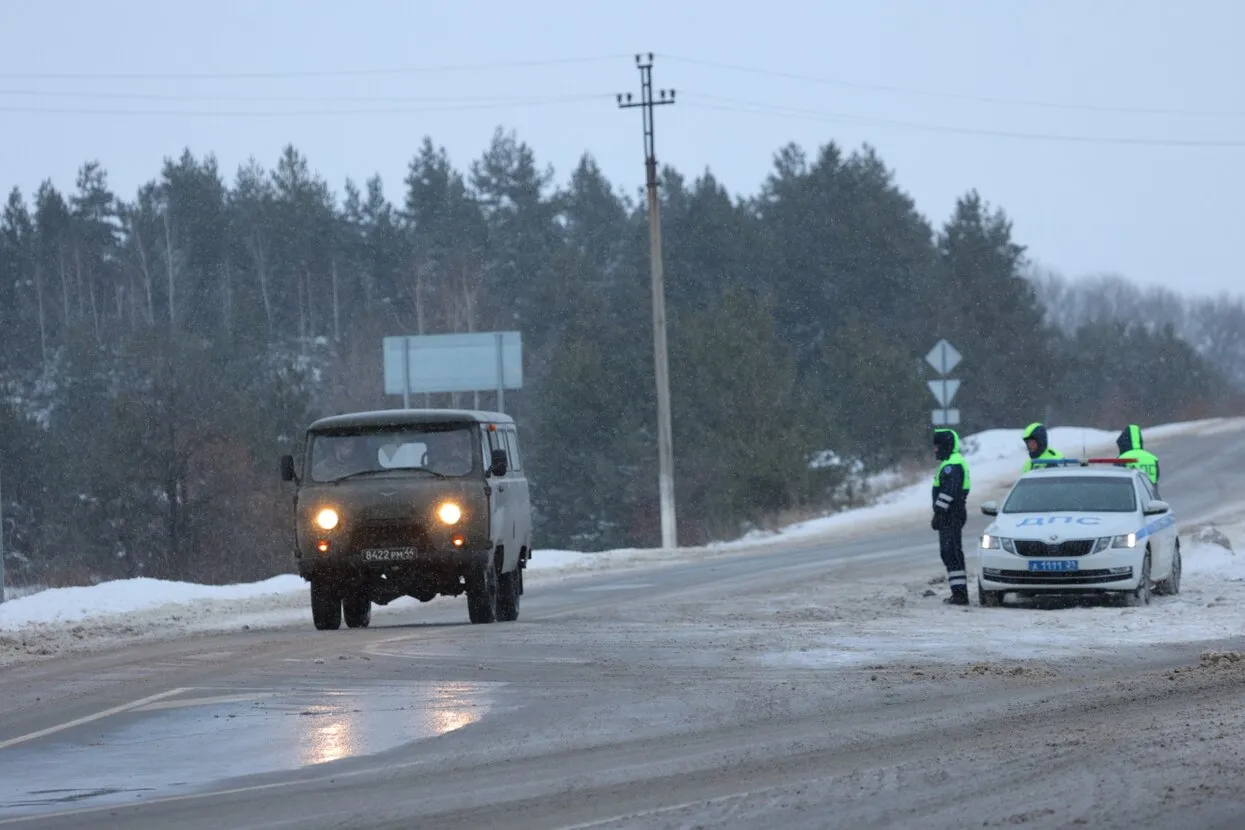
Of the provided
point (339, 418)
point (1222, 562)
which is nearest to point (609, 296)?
point (1222, 562)

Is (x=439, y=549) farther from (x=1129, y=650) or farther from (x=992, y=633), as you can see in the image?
(x=1129, y=650)

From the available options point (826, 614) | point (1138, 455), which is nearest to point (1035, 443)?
point (1138, 455)

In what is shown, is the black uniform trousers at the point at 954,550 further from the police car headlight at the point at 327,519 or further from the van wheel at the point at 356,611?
the police car headlight at the point at 327,519

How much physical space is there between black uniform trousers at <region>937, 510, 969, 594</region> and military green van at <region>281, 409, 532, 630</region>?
476cm

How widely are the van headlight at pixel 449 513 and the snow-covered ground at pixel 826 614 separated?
3005mm

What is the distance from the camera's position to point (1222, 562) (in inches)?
932

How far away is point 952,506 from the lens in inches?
754

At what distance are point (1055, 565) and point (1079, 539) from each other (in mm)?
355

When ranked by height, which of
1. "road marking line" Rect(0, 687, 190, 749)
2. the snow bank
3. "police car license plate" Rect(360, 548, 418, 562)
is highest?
"police car license plate" Rect(360, 548, 418, 562)

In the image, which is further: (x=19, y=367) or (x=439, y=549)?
(x=19, y=367)

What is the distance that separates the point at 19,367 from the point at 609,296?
115 feet

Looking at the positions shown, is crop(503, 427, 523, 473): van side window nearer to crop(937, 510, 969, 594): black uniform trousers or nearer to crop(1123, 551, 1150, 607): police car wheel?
crop(937, 510, 969, 594): black uniform trousers

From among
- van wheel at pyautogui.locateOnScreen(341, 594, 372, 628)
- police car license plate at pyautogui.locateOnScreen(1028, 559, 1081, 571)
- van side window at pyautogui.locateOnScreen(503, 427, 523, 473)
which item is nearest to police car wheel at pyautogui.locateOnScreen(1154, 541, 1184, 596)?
police car license plate at pyautogui.locateOnScreen(1028, 559, 1081, 571)

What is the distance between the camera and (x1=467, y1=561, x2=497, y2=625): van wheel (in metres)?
17.4
